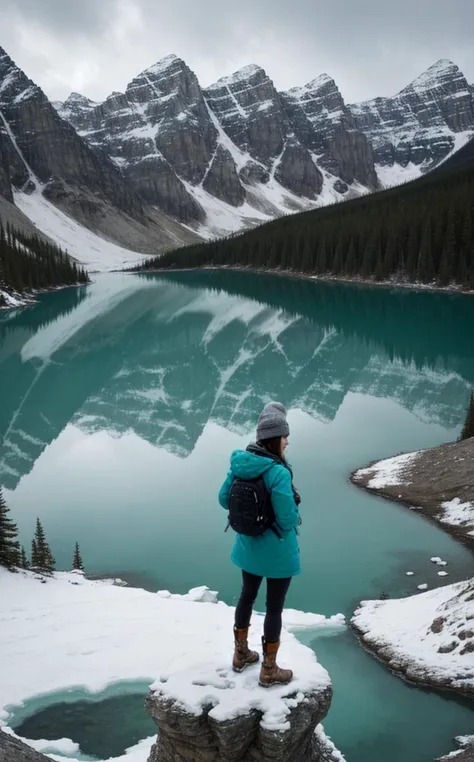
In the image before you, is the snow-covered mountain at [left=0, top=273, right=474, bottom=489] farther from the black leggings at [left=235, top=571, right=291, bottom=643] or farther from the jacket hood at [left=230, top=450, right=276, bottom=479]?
the jacket hood at [left=230, top=450, right=276, bottom=479]

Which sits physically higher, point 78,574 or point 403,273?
point 403,273

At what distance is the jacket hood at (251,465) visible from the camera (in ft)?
19.0

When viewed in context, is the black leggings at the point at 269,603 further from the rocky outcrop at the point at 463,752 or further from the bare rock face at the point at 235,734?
the rocky outcrop at the point at 463,752

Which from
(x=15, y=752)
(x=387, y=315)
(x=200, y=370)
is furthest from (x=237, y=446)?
(x=387, y=315)

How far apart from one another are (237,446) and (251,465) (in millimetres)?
19788

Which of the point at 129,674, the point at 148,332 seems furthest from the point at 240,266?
the point at 129,674

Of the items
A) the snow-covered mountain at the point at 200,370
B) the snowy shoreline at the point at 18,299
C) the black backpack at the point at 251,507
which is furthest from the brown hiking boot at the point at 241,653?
the snowy shoreline at the point at 18,299

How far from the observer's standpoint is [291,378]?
3772cm

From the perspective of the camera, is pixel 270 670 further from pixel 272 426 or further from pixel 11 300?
pixel 11 300

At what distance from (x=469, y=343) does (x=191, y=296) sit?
52.1 metres

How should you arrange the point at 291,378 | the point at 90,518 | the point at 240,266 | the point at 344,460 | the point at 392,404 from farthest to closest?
the point at 240,266
the point at 291,378
the point at 392,404
the point at 344,460
the point at 90,518

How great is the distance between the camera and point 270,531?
19.6 feet

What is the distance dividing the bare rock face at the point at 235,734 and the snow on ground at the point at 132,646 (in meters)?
0.09

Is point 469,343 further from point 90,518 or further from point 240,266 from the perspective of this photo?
point 240,266
